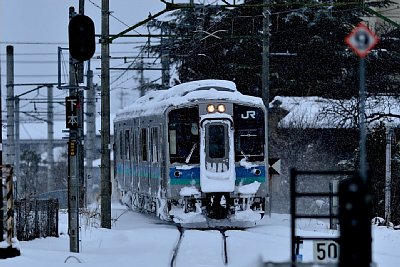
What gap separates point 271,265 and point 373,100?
32840 mm

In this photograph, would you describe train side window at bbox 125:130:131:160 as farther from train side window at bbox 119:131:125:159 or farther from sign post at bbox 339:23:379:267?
sign post at bbox 339:23:379:267

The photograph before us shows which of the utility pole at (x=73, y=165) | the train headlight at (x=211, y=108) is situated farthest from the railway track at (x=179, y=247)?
the train headlight at (x=211, y=108)

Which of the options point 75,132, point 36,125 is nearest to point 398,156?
point 75,132

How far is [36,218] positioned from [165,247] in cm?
279

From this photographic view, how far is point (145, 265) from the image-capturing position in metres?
16.8

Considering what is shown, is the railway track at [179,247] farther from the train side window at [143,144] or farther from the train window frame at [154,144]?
the train side window at [143,144]

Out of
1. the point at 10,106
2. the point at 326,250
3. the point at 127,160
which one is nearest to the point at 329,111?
the point at 127,160

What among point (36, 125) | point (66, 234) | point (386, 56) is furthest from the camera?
point (36, 125)

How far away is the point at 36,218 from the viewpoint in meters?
20.9

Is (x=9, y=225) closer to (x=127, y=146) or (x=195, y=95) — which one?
(x=195, y=95)

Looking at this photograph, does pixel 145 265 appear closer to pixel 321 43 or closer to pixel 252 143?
pixel 252 143

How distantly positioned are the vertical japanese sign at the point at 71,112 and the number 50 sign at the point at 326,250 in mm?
8014

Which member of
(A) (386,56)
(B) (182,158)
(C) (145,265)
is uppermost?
(A) (386,56)

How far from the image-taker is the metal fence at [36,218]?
2038cm
